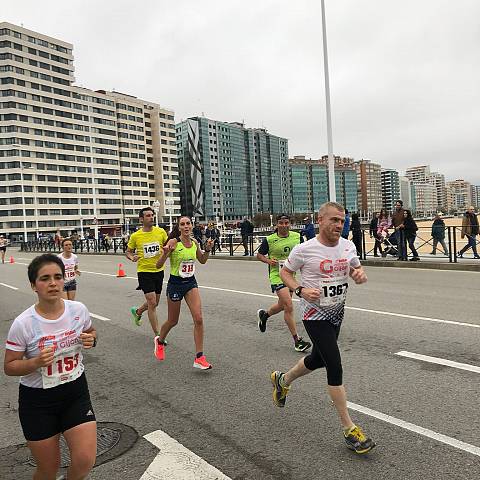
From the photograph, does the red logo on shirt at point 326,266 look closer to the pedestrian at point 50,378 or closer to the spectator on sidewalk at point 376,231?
the pedestrian at point 50,378

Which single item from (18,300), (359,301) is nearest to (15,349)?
(359,301)

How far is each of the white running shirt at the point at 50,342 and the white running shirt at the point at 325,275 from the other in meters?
1.83

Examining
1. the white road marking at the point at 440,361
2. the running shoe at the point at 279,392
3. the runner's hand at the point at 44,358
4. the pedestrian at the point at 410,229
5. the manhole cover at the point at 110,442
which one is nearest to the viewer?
the runner's hand at the point at 44,358

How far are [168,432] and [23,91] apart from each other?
10997cm

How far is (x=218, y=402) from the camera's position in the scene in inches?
175

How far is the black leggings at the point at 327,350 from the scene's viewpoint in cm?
352

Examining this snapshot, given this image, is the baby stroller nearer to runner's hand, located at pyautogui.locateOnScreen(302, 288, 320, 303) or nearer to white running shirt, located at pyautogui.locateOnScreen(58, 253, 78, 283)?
white running shirt, located at pyautogui.locateOnScreen(58, 253, 78, 283)

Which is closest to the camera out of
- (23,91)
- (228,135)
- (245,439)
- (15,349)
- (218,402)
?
(15,349)

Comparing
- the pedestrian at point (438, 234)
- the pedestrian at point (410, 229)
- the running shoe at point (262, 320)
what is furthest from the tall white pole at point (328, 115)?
the running shoe at point (262, 320)

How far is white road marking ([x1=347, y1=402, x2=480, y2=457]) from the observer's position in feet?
10.9

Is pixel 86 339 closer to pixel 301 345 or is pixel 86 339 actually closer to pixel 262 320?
pixel 301 345

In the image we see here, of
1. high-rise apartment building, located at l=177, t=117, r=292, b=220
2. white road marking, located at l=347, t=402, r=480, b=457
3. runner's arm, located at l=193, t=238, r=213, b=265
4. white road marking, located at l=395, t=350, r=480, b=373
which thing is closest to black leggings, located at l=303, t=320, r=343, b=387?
white road marking, located at l=347, t=402, r=480, b=457

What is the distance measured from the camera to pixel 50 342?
8.75ft

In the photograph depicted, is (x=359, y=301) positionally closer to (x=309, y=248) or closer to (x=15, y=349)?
(x=309, y=248)
